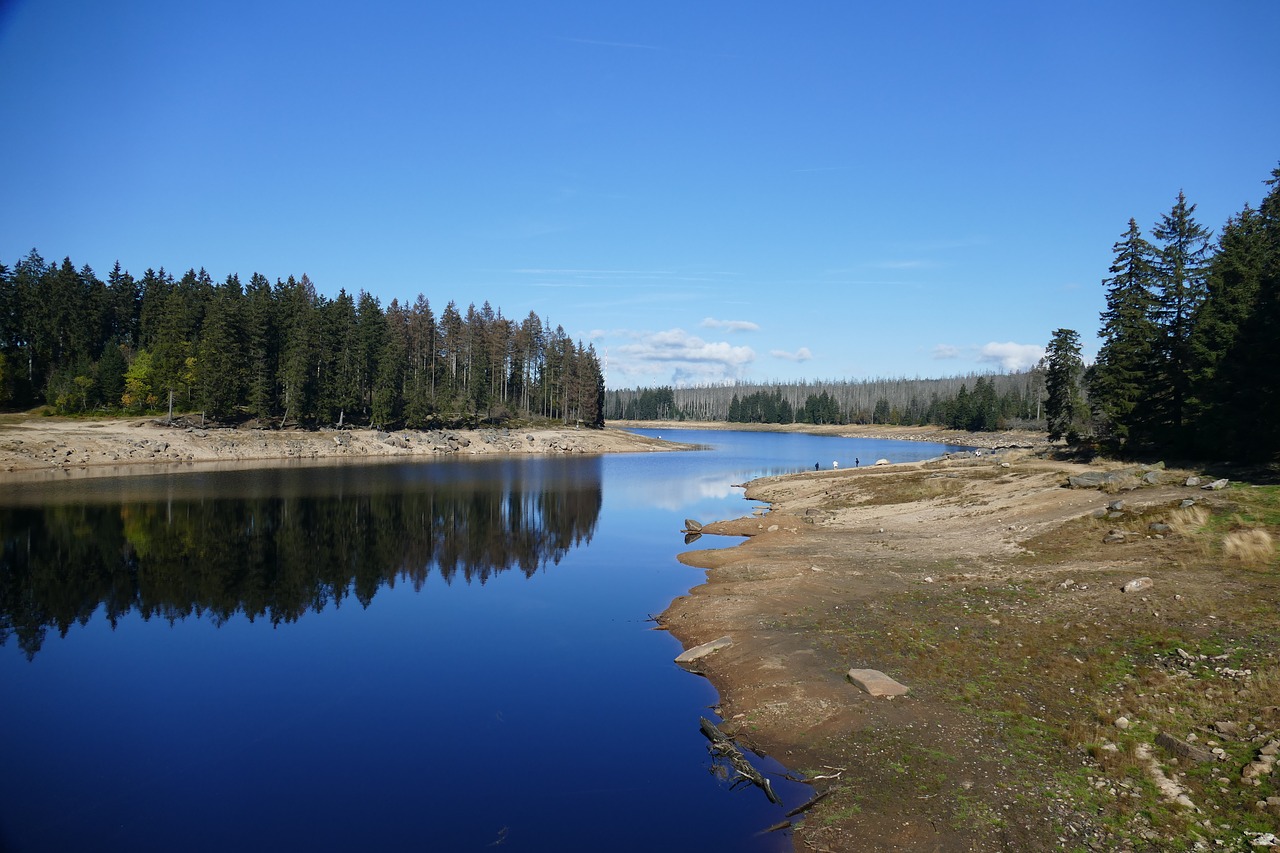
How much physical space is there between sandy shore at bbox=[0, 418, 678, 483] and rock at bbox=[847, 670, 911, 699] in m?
64.6

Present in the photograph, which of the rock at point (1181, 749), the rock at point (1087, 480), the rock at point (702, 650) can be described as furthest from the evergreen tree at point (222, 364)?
the rock at point (1181, 749)

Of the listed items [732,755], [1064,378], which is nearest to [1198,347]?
[1064,378]

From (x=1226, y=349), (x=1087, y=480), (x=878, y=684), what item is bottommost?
(x=878, y=684)

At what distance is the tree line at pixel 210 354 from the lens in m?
81.3

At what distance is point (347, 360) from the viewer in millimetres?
91125

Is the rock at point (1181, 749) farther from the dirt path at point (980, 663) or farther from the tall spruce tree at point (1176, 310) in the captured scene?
the tall spruce tree at point (1176, 310)

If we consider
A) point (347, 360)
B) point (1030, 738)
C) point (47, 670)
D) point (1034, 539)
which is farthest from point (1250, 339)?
point (347, 360)

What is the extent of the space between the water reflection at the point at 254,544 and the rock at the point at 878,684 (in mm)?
18209

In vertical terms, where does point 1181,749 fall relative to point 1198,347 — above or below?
below

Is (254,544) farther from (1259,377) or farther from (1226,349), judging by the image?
(1226,349)

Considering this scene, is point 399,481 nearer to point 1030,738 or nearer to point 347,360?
point 347,360

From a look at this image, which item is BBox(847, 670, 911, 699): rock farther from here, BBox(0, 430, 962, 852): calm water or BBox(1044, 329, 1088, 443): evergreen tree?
BBox(1044, 329, 1088, 443): evergreen tree

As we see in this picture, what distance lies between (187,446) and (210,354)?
12961mm

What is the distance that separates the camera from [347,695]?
1678cm
